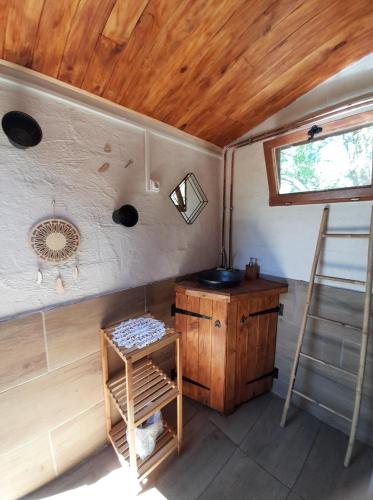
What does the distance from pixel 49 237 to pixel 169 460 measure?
1461mm

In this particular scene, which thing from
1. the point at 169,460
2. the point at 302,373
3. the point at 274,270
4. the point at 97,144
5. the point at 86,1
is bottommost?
the point at 169,460

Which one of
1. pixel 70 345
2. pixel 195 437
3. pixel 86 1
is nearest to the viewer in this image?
pixel 86 1

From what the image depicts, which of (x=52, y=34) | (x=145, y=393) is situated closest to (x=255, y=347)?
(x=145, y=393)

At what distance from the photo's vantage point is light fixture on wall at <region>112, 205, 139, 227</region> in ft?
4.14

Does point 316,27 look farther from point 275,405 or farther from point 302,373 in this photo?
point 275,405

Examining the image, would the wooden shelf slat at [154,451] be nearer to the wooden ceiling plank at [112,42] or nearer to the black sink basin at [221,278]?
the black sink basin at [221,278]

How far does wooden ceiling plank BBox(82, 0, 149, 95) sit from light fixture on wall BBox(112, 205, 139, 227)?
628 millimetres

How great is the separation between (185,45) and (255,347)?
1870 mm

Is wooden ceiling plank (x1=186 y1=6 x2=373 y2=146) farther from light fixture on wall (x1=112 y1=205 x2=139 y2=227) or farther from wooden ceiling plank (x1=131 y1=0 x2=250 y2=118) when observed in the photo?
light fixture on wall (x1=112 y1=205 x2=139 y2=227)

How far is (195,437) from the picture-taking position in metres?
1.39

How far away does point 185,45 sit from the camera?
98 cm

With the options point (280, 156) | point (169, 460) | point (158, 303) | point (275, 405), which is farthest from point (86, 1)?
point (275, 405)

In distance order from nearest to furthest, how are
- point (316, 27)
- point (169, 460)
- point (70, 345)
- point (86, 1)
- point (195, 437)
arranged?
point (86, 1) < point (316, 27) < point (70, 345) < point (169, 460) < point (195, 437)

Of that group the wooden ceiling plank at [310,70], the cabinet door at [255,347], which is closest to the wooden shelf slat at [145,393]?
the cabinet door at [255,347]
